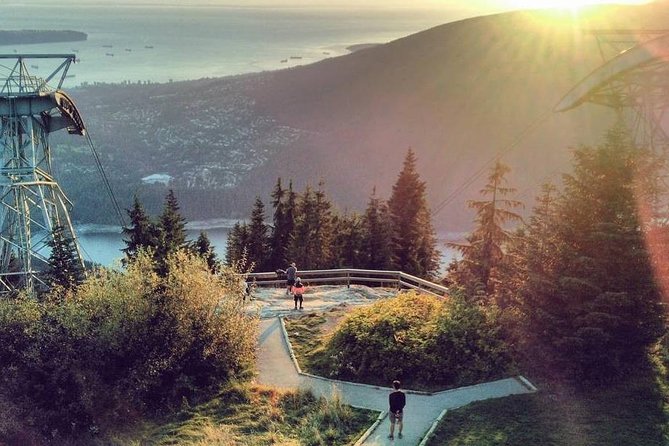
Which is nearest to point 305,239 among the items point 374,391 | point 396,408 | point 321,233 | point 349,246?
point 321,233

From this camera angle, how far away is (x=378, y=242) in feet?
120

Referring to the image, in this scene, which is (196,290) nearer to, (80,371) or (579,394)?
(80,371)

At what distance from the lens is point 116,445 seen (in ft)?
41.8

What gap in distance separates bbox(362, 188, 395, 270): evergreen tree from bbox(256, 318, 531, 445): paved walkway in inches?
779

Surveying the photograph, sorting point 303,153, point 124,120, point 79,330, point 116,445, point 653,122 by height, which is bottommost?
point 116,445

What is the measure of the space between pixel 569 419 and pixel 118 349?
10094 mm

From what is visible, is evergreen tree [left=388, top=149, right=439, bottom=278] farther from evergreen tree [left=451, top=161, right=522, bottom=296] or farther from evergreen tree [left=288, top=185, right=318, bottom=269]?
evergreen tree [left=451, top=161, right=522, bottom=296]

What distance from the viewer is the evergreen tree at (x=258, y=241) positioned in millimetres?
39656

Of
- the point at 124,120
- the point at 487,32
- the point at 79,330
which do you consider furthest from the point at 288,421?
the point at 124,120

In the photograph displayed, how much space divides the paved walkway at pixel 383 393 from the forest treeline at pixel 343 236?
20099 mm

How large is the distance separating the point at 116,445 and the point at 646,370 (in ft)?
39.0

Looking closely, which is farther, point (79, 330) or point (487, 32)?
point (487, 32)

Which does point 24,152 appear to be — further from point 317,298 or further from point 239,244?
point 239,244

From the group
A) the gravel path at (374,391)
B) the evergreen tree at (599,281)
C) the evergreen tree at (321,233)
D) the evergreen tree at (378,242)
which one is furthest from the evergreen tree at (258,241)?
the evergreen tree at (599,281)
